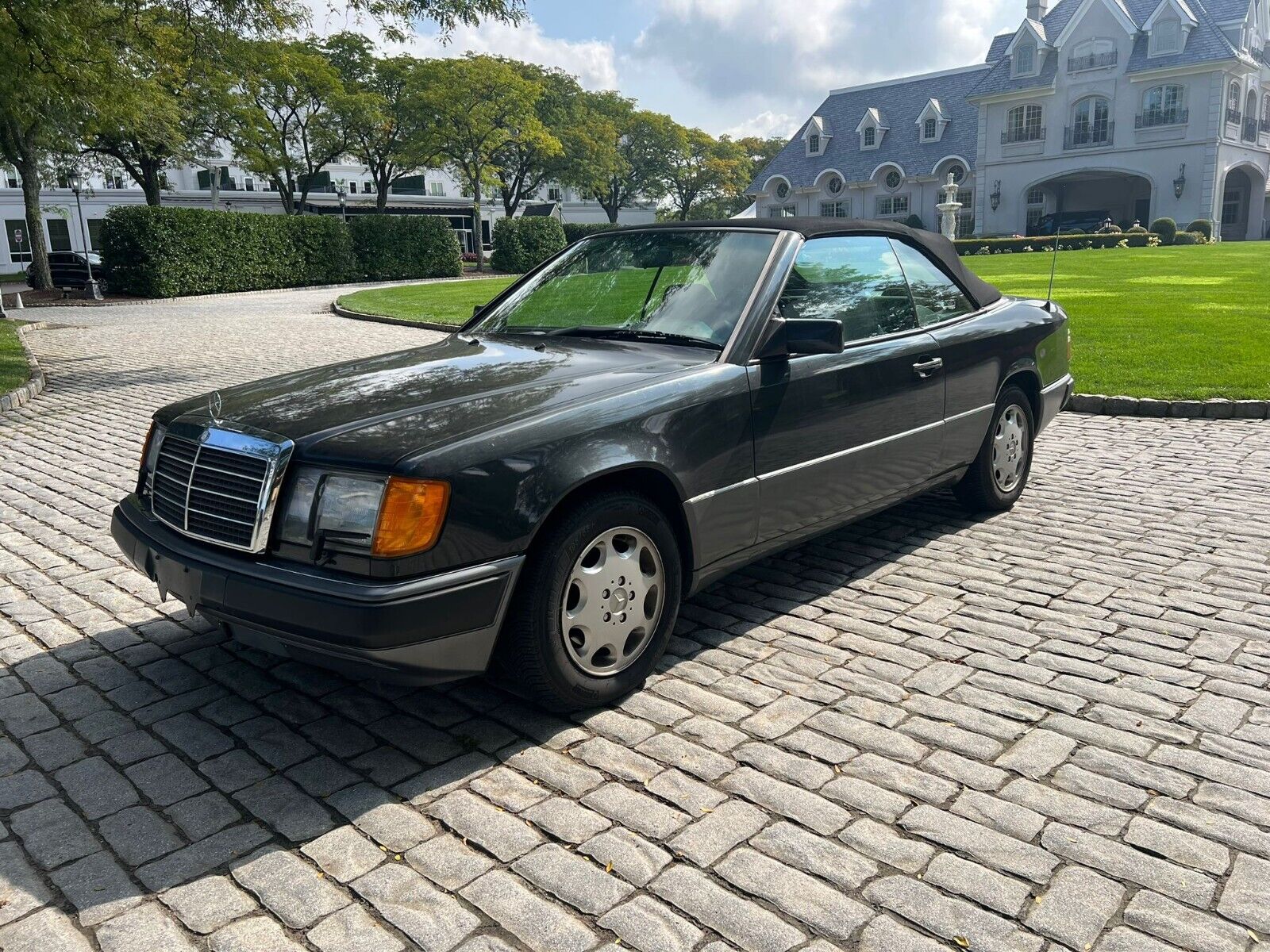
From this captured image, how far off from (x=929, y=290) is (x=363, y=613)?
368cm

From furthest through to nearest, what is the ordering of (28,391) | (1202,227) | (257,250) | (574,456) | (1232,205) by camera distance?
(1232,205) → (1202,227) → (257,250) → (28,391) → (574,456)

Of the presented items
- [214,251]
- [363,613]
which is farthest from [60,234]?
[363,613]

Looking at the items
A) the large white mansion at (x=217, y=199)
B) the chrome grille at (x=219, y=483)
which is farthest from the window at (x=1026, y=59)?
the chrome grille at (x=219, y=483)

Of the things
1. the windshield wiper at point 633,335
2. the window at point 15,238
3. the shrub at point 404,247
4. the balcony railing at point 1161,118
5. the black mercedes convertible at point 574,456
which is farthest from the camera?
the window at point 15,238

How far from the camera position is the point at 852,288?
489 cm

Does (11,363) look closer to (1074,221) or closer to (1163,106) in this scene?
(1074,221)

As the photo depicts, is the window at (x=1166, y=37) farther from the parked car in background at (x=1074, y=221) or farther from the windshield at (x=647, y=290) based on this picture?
the windshield at (x=647, y=290)

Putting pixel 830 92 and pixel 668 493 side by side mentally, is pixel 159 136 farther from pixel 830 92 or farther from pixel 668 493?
pixel 830 92

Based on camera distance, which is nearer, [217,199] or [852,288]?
[852,288]

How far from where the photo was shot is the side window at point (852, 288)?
4551 millimetres

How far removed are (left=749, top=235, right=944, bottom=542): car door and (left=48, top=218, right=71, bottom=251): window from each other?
229ft

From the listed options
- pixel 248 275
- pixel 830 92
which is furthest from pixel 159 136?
pixel 830 92

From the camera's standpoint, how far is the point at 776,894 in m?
2.68

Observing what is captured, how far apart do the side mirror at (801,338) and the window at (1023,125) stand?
5918cm
